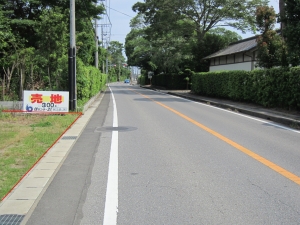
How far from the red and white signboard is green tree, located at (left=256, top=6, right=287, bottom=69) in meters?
12.1

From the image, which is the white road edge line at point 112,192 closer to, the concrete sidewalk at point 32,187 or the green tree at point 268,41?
the concrete sidewalk at point 32,187

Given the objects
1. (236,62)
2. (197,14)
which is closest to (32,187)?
(236,62)

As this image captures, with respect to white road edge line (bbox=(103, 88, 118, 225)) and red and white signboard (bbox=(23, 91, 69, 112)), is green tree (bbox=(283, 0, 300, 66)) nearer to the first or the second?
red and white signboard (bbox=(23, 91, 69, 112))

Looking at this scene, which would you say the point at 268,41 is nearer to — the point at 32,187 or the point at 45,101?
the point at 45,101

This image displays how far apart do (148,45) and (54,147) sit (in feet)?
174

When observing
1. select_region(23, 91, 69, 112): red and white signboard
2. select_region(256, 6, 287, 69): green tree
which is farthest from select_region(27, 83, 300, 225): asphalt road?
select_region(256, 6, 287, 69): green tree

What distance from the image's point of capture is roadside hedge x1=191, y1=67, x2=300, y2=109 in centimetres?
1545

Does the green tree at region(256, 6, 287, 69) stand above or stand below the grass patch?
above

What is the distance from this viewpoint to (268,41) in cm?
2073

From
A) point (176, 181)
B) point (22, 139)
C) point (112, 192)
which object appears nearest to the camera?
point (112, 192)

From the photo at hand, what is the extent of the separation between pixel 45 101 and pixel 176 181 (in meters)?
9.98

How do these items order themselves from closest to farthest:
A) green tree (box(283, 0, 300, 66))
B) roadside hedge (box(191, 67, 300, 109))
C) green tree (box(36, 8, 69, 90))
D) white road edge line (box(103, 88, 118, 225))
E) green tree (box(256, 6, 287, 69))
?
white road edge line (box(103, 88, 118, 225)), roadside hedge (box(191, 67, 300, 109)), green tree (box(283, 0, 300, 66)), green tree (box(36, 8, 69, 90)), green tree (box(256, 6, 287, 69))

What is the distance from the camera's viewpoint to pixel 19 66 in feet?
57.7

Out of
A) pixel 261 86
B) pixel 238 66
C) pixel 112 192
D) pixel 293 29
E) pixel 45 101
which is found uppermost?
pixel 293 29
